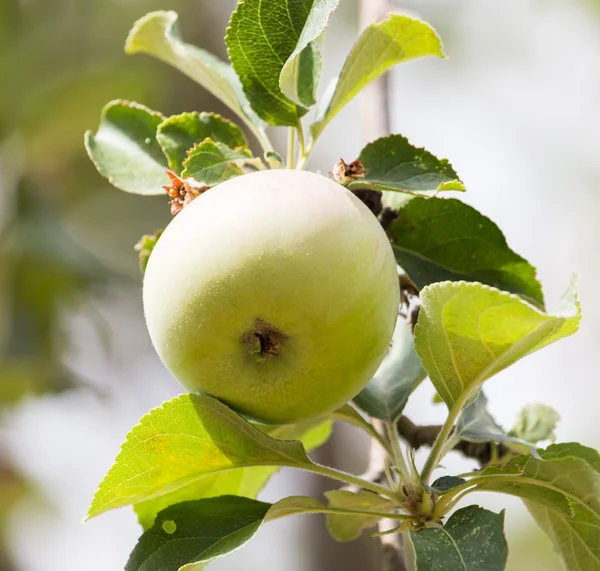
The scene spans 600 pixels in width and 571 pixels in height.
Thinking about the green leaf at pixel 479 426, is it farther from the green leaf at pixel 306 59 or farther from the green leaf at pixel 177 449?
the green leaf at pixel 306 59

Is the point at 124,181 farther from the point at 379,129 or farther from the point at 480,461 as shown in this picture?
the point at 480,461

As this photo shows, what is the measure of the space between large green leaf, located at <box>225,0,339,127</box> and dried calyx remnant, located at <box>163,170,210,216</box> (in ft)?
0.36

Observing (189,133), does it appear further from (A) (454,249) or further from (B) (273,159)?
(A) (454,249)

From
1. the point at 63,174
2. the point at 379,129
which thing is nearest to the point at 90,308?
the point at 63,174

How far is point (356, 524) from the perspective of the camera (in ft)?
3.01

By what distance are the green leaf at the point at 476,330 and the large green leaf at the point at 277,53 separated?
9.4 inches

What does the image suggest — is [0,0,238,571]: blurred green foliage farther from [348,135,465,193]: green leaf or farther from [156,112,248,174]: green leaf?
[348,135,465,193]: green leaf

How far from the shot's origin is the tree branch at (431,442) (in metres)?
0.94

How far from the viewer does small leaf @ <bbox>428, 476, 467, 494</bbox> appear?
2.29 feet

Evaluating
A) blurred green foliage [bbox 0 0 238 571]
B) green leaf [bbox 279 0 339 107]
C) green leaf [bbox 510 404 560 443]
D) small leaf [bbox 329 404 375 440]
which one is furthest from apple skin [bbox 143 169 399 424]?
blurred green foliage [bbox 0 0 238 571]

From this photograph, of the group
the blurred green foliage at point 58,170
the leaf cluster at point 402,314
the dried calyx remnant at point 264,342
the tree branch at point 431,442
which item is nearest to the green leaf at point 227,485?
the leaf cluster at point 402,314

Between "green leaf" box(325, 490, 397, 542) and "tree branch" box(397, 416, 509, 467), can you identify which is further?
"tree branch" box(397, 416, 509, 467)

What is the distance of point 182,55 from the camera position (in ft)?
2.86

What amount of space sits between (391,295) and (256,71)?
267mm
